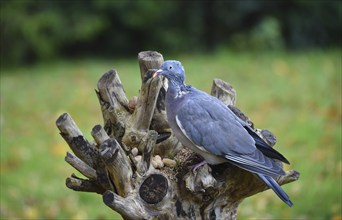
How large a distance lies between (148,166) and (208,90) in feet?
16.9

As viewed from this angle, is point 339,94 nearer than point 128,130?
No

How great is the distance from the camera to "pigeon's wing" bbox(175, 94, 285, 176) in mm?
3248

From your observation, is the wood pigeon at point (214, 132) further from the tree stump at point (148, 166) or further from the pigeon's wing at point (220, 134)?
the tree stump at point (148, 166)

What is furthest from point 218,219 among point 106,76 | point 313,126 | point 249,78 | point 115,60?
point 115,60

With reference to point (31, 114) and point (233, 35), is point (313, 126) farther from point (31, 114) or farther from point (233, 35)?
point (233, 35)

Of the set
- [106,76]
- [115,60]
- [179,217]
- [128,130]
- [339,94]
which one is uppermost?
[115,60]

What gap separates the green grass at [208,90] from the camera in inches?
224

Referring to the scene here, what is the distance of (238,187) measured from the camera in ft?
11.2

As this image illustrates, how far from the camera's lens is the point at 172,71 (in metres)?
3.40

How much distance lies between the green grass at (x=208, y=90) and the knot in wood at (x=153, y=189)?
2.25 metres

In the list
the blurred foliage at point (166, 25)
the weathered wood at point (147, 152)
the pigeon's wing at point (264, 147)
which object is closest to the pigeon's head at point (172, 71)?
the weathered wood at point (147, 152)

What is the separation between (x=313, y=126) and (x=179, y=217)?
4209 mm

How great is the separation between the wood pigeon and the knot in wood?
0.25 m

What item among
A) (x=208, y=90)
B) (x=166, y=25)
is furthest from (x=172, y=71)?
(x=166, y=25)
